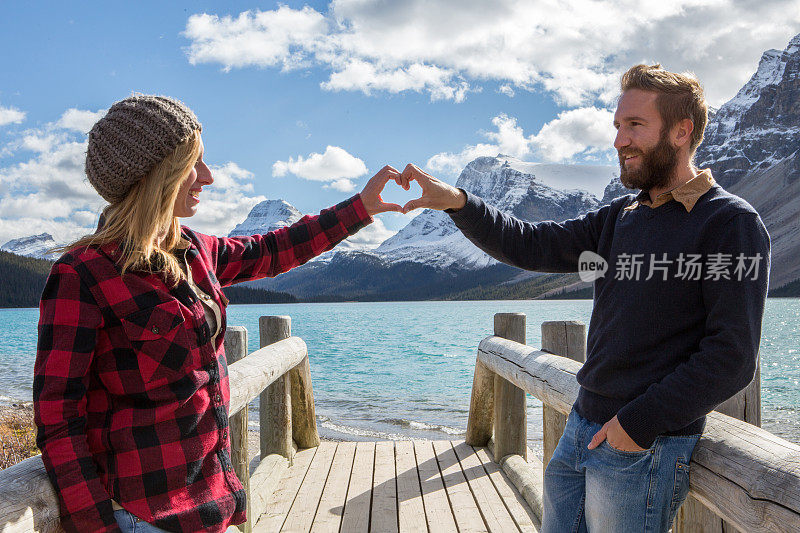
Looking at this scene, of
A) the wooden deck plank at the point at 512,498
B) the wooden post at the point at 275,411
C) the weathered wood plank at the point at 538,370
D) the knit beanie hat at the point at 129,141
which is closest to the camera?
the knit beanie hat at the point at 129,141

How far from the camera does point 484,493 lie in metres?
4.14

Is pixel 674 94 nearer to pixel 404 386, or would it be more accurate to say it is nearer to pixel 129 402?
pixel 129 402

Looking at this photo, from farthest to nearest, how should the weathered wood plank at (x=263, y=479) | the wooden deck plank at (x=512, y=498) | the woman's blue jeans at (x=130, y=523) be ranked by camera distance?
the weathered wood plank at (x=263, y=479), the wooden deck plank at (x=512, y=498), the woman's blue jeans at (x=130, y=523)

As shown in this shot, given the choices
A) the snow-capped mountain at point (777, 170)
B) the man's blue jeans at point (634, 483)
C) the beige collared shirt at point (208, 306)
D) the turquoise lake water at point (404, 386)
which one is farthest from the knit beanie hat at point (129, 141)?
the snow-capped mountain at point (777, 170)

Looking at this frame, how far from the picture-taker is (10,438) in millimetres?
7488

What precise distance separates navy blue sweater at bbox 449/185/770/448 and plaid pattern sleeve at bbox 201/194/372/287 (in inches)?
44.3

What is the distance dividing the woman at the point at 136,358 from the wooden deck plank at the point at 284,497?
6.70 ft

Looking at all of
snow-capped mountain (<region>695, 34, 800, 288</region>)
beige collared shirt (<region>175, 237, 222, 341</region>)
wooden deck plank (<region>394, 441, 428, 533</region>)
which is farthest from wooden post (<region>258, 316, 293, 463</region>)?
snow-capped mountain (<region>695, 34, 800, 288</region>)

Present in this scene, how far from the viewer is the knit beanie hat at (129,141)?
1.67 meters

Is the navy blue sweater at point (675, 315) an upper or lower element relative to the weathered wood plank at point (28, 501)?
upper

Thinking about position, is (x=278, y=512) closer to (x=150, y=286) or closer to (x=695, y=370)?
(x=150, y=286)

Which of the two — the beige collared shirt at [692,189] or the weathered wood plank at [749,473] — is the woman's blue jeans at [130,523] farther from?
the beige collared shirt at [692,189]

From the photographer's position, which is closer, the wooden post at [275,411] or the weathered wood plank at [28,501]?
the weathered wood plank at [28,501]

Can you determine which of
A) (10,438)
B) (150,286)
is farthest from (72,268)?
(10,438)
